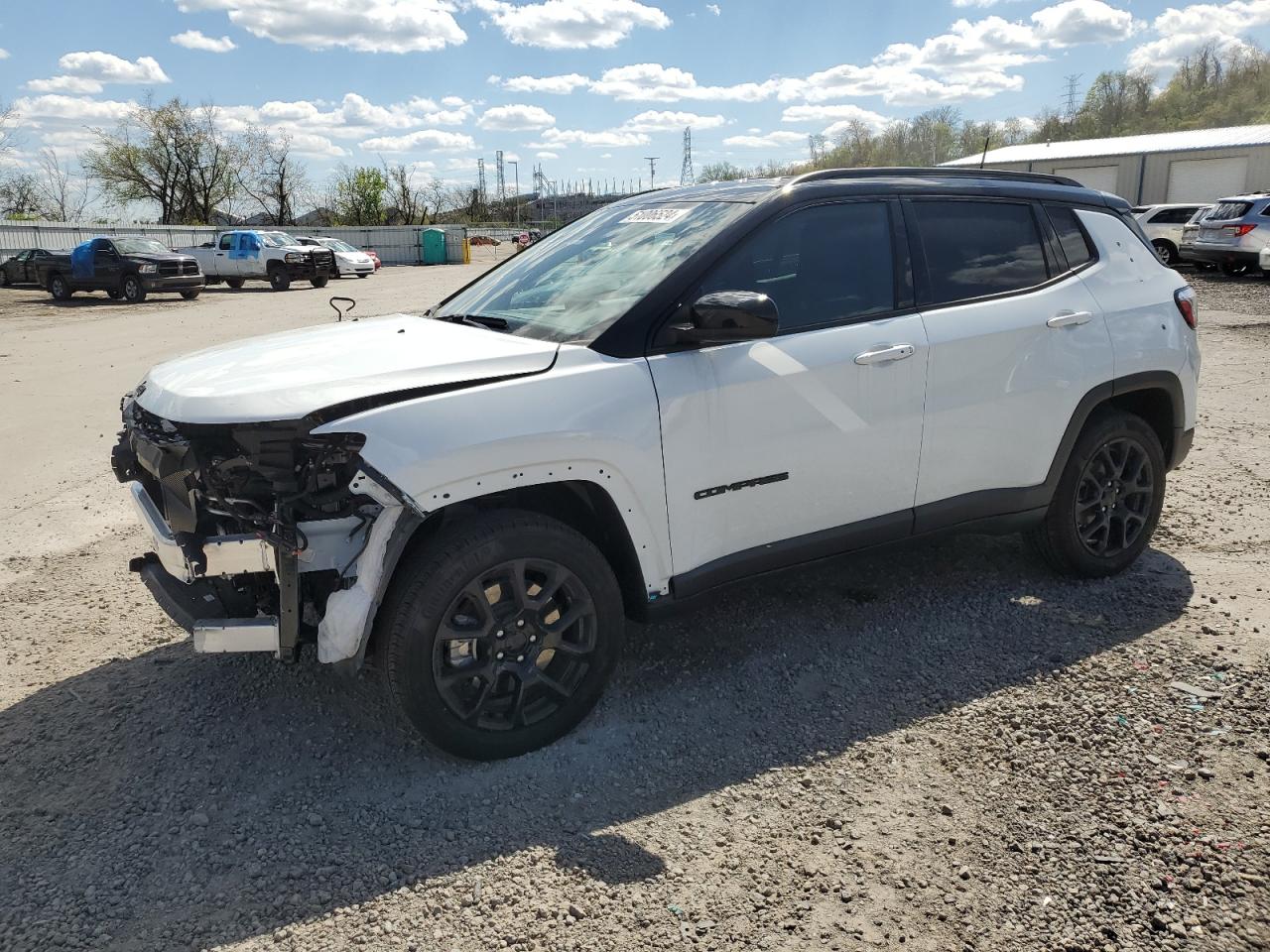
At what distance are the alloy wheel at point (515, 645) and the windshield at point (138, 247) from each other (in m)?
25.4

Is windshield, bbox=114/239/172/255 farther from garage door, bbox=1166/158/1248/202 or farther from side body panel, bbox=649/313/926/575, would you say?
garage door, bbox=1166/158/1248/202

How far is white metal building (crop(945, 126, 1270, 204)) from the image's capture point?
140 ft

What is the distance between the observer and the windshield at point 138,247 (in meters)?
24.5

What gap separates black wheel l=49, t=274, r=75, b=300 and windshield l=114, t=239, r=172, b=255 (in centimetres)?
183

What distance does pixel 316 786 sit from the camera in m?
3.17

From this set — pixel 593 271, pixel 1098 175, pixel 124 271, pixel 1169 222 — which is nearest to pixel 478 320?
pixel 593 271

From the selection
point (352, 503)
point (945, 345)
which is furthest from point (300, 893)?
point (945, 345)

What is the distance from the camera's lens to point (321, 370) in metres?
3.15

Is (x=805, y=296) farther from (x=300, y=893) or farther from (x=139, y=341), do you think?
(x=139, y=341)

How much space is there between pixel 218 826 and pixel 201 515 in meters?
0.98

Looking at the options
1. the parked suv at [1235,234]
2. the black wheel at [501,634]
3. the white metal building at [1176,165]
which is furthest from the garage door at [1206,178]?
Result: the black wheel at [501,634]

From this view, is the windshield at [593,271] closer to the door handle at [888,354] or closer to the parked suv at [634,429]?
the parked suv at [634,429]

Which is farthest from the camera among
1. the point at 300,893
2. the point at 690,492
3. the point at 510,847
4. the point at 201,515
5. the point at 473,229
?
the point at 473,229

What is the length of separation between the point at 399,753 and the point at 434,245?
155 feet
